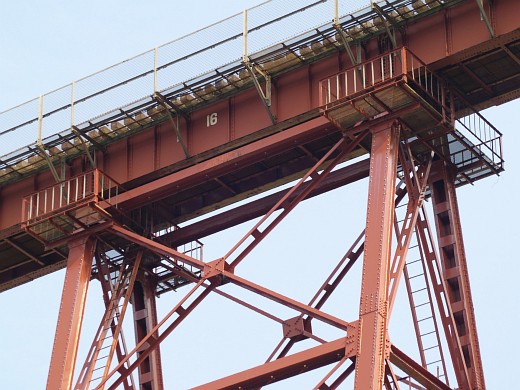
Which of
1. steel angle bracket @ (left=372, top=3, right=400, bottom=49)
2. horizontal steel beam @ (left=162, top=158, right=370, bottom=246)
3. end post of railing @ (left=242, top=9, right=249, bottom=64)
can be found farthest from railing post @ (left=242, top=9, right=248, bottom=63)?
horizontal steel beam @ (left=162, top=158, right=370, bottom=246)

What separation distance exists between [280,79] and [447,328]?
24.2 ft

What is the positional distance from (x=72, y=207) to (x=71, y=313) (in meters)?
2.71

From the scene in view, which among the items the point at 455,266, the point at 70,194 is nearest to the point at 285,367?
the point at 455,266

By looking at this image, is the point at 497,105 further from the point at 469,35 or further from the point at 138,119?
the point at 138,119

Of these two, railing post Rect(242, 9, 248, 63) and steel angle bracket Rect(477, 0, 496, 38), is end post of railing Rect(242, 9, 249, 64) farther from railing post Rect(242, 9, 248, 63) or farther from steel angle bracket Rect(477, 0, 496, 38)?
steel angle bracket Rect(477, 0, 496, 38)

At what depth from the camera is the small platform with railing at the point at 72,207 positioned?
45844 millimetres

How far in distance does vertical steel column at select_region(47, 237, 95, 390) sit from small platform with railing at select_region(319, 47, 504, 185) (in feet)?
26.3

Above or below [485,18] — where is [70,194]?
above

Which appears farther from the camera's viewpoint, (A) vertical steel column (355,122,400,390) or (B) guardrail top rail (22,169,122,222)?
(B) guardrail top rail (22,169,122,222)

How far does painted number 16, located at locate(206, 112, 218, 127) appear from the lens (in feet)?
148

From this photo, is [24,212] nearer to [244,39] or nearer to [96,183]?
[96,183]

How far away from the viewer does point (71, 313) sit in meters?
45.4

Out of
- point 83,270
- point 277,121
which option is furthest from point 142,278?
point 277,121

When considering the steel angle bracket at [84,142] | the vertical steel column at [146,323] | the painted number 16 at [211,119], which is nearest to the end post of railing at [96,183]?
the steel angle bracket at [84,142]
